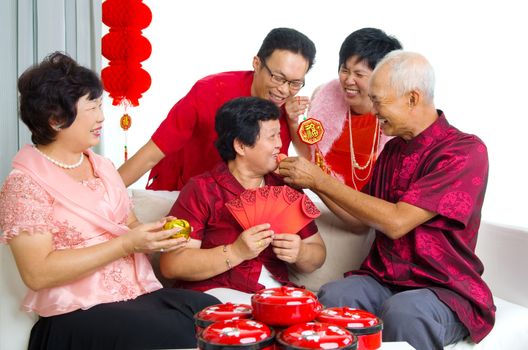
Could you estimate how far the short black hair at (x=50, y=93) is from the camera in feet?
6.51

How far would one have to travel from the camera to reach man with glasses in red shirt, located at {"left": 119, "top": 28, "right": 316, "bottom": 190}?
2621 mm

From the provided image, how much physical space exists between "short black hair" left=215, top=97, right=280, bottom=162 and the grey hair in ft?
1.41

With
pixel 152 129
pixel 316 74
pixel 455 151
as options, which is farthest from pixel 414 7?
pixel 455 151

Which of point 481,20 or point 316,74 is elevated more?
point 481,20

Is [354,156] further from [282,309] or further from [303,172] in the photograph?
[282,309]

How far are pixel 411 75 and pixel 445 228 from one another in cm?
52

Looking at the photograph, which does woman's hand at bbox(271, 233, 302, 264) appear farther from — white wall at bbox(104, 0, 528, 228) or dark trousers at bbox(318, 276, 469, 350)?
white wall at bbox(104, 0, 528, 228)

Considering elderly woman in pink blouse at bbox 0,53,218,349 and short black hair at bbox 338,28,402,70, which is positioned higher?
short black hair at bbox 338,28,402,70

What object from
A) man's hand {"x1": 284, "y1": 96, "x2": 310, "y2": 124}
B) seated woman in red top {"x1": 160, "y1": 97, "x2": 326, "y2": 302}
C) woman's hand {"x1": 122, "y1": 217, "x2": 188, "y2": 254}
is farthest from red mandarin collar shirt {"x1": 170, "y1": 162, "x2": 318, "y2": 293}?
man's hand {"x1": 284, "y1": 96, "x2": 310, "y2": 124}

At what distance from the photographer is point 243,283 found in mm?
2336

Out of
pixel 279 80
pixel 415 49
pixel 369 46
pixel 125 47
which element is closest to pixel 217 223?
pixel 279 80

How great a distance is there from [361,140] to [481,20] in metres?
2.21

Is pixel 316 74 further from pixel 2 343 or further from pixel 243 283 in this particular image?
pixel 2 343

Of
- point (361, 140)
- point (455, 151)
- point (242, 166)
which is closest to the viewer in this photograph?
point (455, 151)
